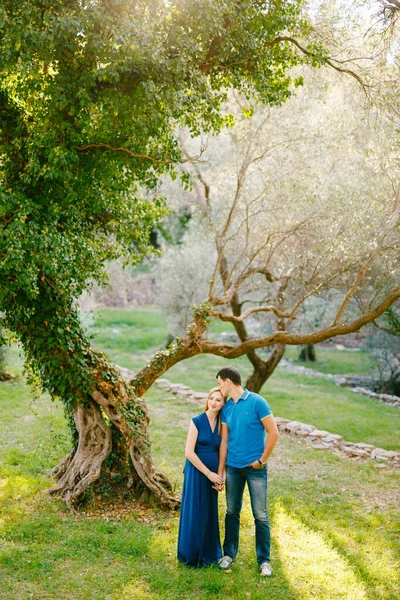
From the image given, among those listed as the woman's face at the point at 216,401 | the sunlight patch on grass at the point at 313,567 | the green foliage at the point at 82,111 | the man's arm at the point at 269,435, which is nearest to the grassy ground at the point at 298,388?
the green foliage at the point at 82,111

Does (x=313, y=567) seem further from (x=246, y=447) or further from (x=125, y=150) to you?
(x=125, y=150)

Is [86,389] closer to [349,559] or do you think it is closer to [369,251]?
[349,559]

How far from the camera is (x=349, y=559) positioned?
7574 millimetres

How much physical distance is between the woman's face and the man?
0.09 m

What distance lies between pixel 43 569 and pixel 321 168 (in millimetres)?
11230

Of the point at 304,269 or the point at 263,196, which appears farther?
the point at 263,196

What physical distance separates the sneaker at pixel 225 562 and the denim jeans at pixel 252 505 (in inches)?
2.2

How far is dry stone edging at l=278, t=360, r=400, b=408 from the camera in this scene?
21.6 m

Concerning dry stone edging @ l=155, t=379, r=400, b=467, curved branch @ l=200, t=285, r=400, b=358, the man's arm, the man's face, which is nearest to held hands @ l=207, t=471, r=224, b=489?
the man's arm

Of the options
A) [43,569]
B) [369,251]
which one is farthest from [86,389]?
[369,251]

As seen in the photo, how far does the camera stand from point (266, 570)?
697 centimetres

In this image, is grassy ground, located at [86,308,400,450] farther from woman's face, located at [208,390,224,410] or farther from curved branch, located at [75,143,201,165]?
woman's face, located at [208,390,224,410]

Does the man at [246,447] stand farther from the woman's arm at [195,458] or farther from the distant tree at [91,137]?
the distant tree at [91,137]

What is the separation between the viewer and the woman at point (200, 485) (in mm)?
6984
